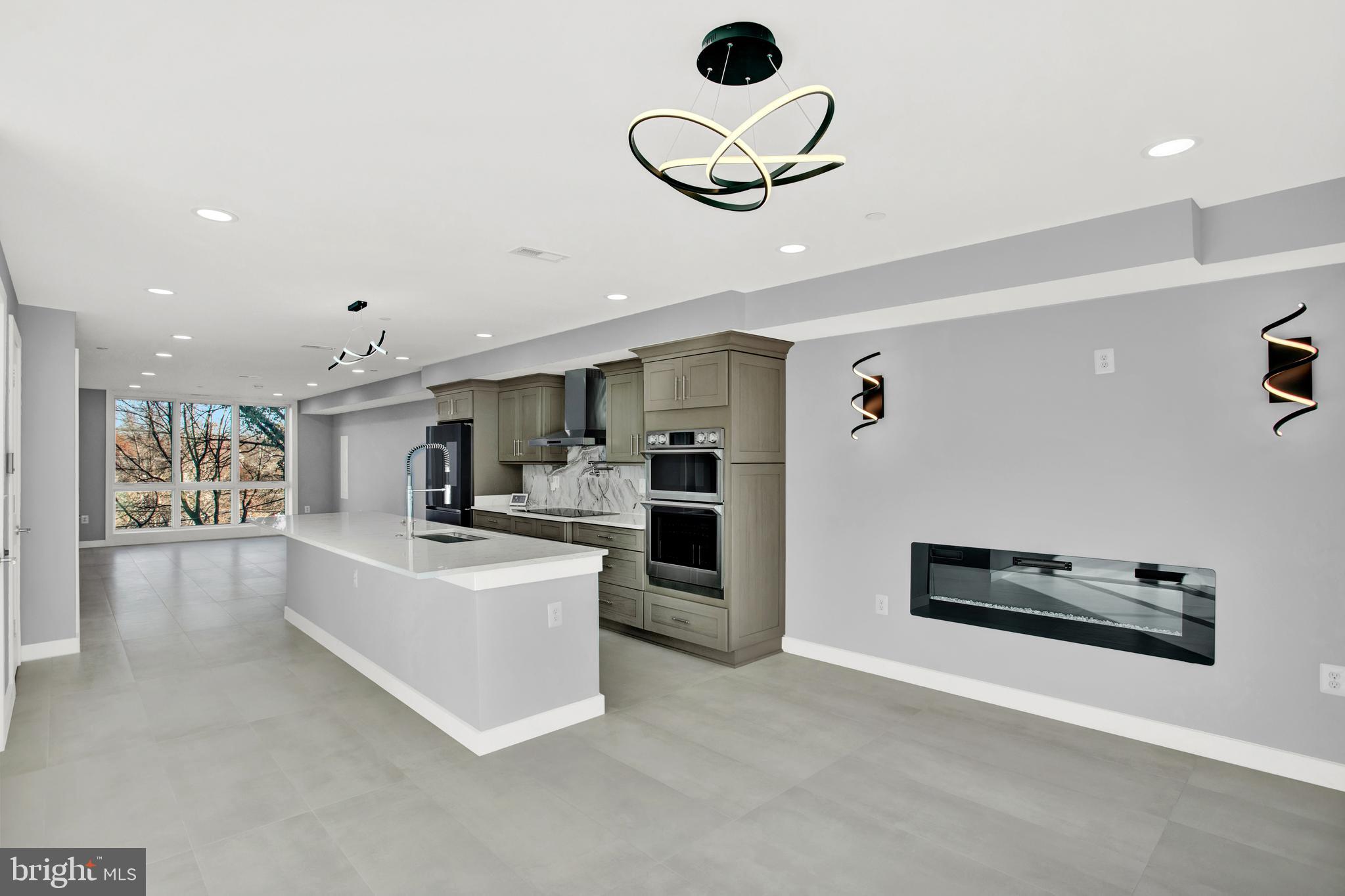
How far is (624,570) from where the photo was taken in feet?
17.3

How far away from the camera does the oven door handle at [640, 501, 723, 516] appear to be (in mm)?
4523

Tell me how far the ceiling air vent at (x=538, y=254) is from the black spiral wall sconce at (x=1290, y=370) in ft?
10.5

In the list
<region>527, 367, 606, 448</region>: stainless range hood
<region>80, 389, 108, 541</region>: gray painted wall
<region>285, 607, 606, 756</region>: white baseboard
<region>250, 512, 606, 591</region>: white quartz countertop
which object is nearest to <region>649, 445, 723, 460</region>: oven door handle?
<region>250, 512, 606, 591</region>: white quartz countertop

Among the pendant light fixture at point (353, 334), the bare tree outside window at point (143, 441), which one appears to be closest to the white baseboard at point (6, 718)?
the pendant light fixture at point (353, 334)

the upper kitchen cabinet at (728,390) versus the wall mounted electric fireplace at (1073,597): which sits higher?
the upper kitchen cabinet at (728,390)

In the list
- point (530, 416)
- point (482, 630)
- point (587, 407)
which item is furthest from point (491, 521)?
point (482, 630)

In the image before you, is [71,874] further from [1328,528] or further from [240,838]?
[1328,528]

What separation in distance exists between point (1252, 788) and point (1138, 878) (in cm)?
105

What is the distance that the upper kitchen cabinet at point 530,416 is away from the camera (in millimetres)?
6766

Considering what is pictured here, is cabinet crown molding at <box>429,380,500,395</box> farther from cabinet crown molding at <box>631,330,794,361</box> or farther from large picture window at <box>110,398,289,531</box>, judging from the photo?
large picture window at <box>110,398,289,531</box>

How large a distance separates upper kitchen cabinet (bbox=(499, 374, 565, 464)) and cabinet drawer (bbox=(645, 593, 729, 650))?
2388mm

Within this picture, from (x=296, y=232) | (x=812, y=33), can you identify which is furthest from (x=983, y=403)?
(x=296, y=232)

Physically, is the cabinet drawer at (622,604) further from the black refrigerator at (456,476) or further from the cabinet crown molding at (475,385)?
the cabinet crown molding at (475,385)

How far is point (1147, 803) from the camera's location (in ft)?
8.85
